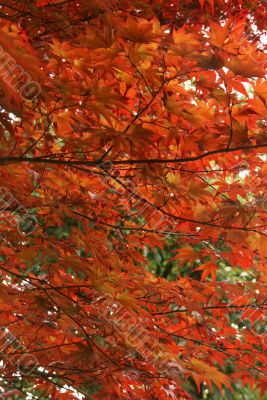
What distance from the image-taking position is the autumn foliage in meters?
1.17

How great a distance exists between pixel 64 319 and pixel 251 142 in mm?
751

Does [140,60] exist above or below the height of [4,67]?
above

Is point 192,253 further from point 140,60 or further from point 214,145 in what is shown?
point 140,60

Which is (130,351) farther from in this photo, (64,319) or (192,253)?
(192,253)

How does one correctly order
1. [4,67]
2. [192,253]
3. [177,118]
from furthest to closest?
1. [192,253]
2. [177,118]
3. [4,67]

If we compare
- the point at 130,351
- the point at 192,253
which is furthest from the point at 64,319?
the point at 192,253

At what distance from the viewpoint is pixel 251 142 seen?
123 cm

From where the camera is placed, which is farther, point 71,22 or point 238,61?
point 71,22

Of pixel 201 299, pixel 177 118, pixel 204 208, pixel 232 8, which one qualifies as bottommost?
pixel 201 299

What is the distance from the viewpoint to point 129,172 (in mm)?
1729

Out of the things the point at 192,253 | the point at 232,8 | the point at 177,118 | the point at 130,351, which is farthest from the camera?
the point at 232,8

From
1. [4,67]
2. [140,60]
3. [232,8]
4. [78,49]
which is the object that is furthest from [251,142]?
[232,8]

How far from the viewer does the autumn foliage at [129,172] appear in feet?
3.85

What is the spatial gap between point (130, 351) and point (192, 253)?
1.19 feet
